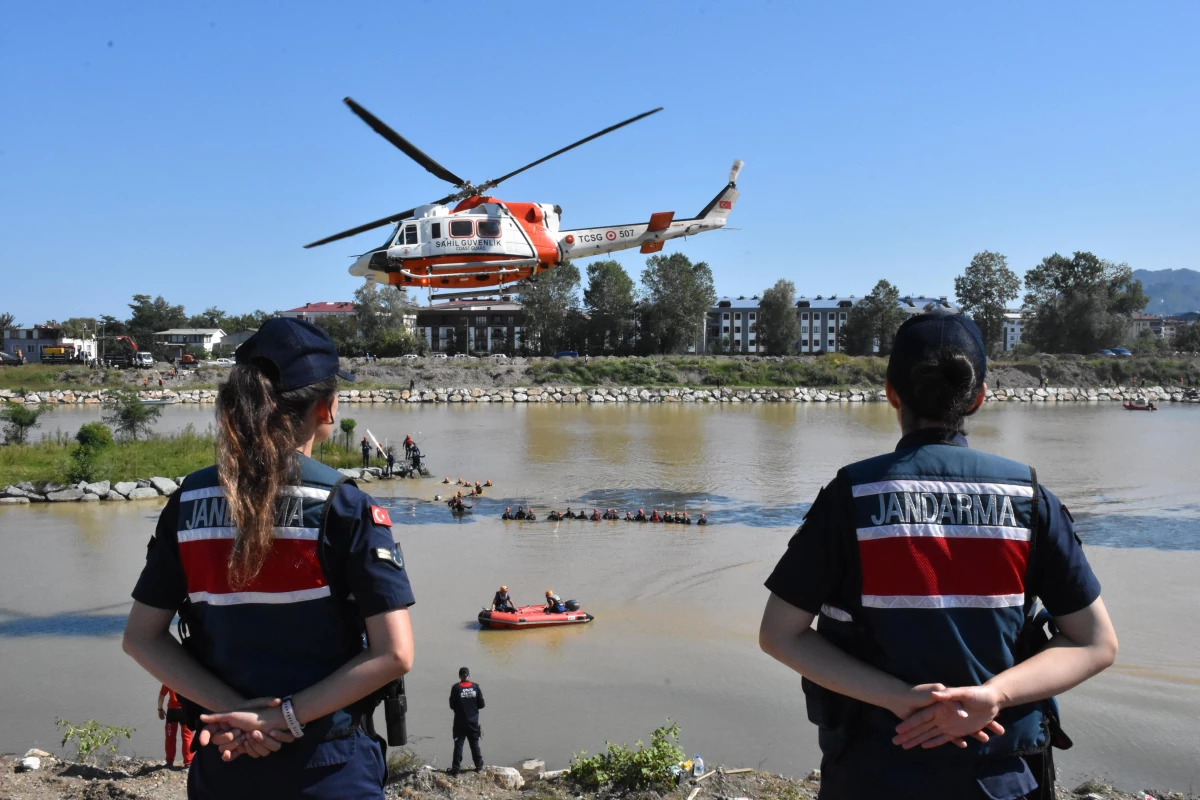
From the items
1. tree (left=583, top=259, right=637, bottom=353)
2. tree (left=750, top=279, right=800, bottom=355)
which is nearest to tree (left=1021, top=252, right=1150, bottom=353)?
tree (left=750, top=279, right=800, bottom=355)

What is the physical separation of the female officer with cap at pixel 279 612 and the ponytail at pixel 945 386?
1711 mm

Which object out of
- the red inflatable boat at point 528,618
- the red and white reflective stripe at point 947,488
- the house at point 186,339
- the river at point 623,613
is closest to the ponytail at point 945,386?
the red and white reflective stripe at point 947,488

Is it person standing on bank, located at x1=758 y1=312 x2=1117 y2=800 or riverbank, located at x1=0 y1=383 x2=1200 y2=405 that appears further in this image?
riverbank, located at x1=0 y1=383 x2=1200 y2=405

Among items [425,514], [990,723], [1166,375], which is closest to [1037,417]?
[1166,375]

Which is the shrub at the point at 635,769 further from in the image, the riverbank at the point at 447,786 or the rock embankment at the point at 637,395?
the rock embankment at the point at 637,395

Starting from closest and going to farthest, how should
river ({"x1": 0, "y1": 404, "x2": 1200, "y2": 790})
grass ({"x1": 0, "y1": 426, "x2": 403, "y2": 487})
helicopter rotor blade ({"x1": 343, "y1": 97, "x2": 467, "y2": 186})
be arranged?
river ({"x1": 0, "y1": 404, "x2": 1200, "y2": 790}), helicopter rotor blade ({"x1": 343, "y1": 97, "x2": 467, "y2": 186}), grass ({"x1": 0, "y1": 426, "x2": 403, "y2": 487})

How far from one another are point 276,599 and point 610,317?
96.3 meters

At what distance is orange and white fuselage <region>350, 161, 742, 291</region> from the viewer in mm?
21234

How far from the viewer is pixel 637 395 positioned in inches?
2972

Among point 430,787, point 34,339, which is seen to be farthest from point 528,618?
point 34,339

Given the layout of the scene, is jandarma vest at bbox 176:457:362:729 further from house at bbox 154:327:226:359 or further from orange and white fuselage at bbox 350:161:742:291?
house at bbox 154:327:226:359

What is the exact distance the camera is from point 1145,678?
1100 centimetres

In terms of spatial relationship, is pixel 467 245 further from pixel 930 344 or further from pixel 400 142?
pixel 930 344

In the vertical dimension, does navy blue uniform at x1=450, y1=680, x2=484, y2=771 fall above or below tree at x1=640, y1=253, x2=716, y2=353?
below
